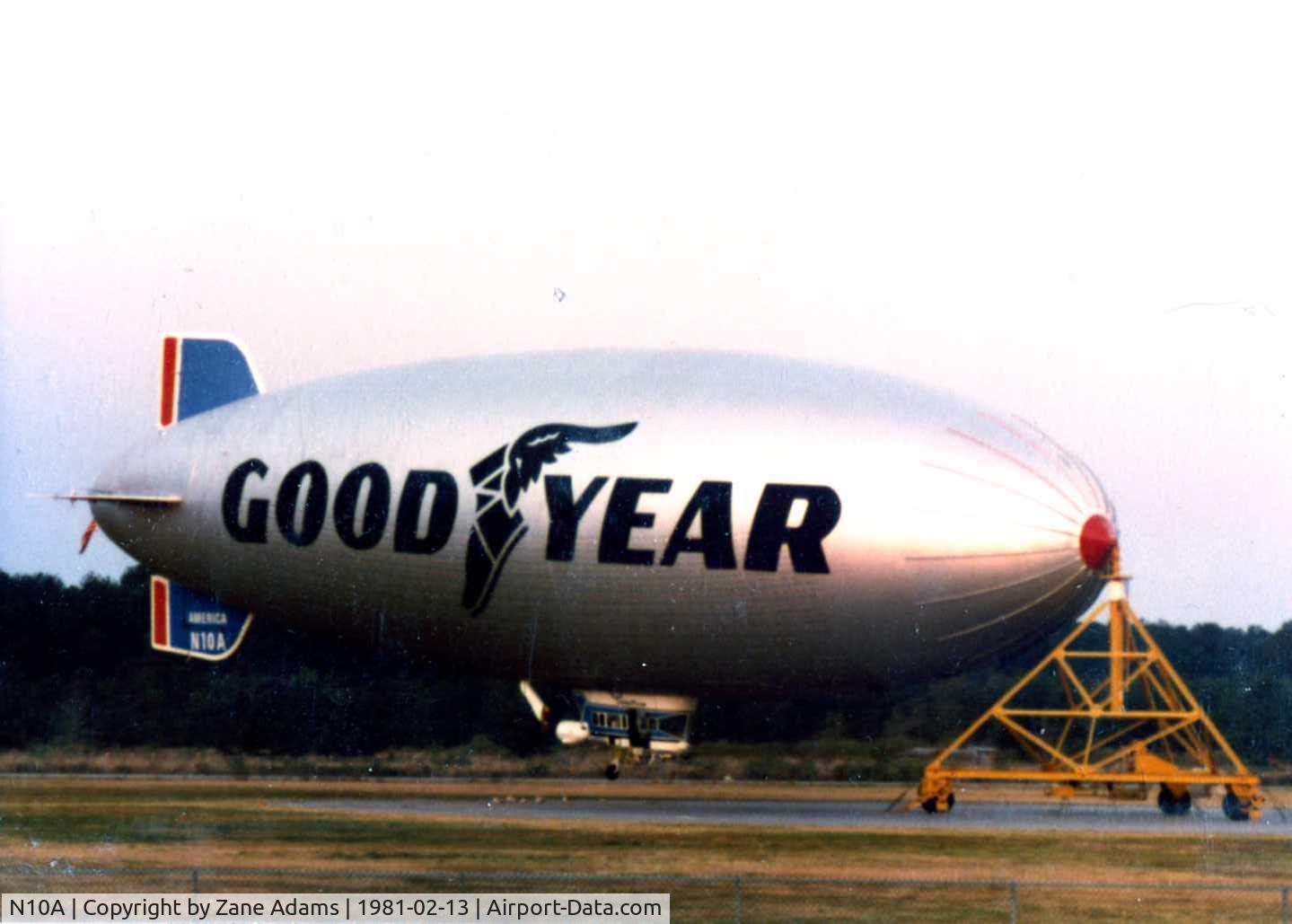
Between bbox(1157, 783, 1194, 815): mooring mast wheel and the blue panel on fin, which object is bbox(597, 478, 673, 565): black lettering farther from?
bbox(1157, 783, 1194, 815): mooring mast wheel

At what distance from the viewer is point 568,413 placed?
3672 cm

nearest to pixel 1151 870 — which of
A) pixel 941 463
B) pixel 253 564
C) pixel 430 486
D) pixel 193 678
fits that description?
pixel 941 463

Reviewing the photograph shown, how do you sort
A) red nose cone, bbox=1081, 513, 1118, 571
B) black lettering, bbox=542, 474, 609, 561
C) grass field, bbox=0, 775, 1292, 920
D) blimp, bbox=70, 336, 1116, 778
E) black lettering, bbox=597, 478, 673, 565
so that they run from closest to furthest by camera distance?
1. grass field, bbox=0, 775, 1292, 920
2. blimp, bbox=70, 336, 1116, 778
3. red nose cone, bbox=1081, 513, 1118, 571
4. black lettering, bbox=597, 478, 673, 565
5. black lettering, bbox=542, 474, 609, 561

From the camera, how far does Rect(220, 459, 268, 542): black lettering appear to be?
127ft

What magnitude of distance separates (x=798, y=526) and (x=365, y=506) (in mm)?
8220

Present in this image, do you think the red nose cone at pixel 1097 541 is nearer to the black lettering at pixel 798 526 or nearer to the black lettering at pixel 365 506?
the black lettering at pixel 798 526

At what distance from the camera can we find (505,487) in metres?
36.8

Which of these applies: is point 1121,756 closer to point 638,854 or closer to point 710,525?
point 710,525

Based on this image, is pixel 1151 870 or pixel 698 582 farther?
pixel 698 582

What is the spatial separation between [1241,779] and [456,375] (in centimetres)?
1608

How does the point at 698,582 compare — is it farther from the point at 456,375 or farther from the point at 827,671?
the point at 456,375

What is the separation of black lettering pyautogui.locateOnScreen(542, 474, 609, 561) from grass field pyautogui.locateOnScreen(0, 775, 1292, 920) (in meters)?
5.36

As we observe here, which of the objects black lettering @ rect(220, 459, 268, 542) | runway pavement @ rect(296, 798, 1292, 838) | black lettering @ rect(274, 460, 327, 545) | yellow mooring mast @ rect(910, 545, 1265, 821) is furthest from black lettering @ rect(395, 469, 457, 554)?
yellow mooring mast @ rect(910, 545, 1265, 821)
